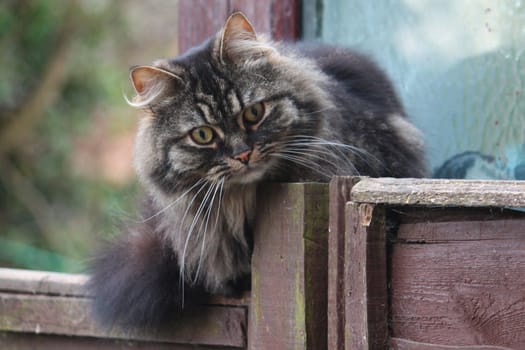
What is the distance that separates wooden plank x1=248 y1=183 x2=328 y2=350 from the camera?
74.0 inches

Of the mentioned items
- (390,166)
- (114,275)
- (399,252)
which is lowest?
(114,275)

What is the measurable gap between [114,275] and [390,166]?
34.7 inches

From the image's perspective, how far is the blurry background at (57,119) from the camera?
7.17 m

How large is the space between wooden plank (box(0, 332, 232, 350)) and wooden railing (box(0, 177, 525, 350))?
425 mm

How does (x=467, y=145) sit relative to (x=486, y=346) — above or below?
above

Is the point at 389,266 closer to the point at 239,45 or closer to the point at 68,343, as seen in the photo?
the point at 239,45

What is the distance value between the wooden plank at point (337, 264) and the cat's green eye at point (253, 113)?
53cm

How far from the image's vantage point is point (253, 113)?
2.26 metres

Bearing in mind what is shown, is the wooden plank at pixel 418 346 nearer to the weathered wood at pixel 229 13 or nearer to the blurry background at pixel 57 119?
the weathered wood at pixel 229 13

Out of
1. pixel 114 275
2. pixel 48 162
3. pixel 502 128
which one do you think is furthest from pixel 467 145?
pixel 48 162

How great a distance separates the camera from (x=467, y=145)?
276 cm

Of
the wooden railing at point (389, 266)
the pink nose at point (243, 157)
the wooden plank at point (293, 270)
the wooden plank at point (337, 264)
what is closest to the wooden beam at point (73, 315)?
the wooden railing at point (389, 266)

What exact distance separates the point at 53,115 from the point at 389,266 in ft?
20.5

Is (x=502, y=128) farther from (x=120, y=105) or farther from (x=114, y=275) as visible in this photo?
(x=120, y=105)
